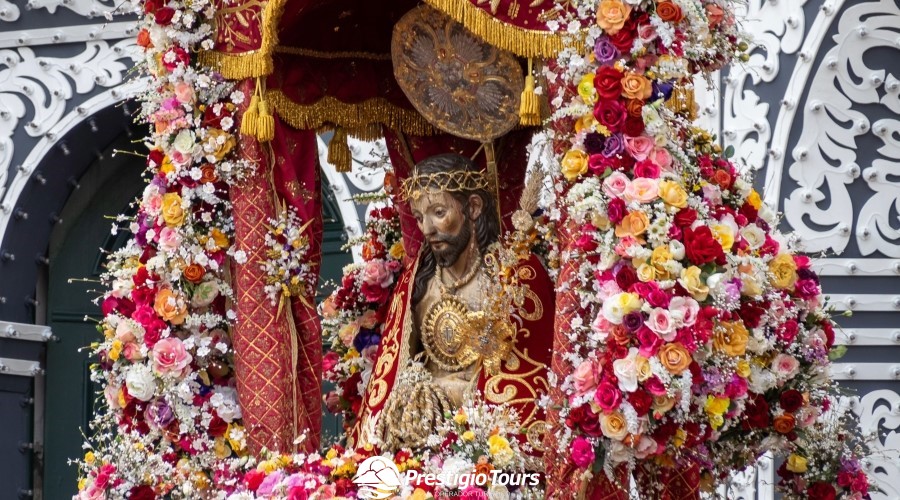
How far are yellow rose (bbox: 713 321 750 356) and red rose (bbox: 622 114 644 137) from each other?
0.59 metres

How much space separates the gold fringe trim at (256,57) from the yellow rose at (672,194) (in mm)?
1477

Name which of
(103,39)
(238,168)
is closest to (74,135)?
(103,39)

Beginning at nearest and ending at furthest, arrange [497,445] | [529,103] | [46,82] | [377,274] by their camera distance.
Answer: [529,103]
[497,445]
[377,274]
[46,82]

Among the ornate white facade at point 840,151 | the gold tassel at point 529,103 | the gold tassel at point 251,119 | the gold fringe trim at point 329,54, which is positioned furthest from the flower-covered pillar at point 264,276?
the ornate white facade at point 840,151

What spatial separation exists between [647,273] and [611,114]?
1.53 feet

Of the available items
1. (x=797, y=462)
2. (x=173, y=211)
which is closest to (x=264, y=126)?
(x=173, y=211)

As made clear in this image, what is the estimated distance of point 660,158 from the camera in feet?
16.7

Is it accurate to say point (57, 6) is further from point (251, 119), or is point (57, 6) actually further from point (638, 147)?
point (638, 147)

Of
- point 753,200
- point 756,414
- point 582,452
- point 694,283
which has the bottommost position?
point 582,452

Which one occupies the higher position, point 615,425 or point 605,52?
point 605,52

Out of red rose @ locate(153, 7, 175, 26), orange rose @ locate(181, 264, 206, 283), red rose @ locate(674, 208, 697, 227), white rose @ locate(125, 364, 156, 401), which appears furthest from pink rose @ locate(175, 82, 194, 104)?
red rose @ locate(674, 208, 697, 227)

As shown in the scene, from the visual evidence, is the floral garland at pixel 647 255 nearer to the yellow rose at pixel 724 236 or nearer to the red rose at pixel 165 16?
the yellow rose at pixel 724 236

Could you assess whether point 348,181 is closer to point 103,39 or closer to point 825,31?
point 103,39

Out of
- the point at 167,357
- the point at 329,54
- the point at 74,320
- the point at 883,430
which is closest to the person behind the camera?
the point at 167,357
